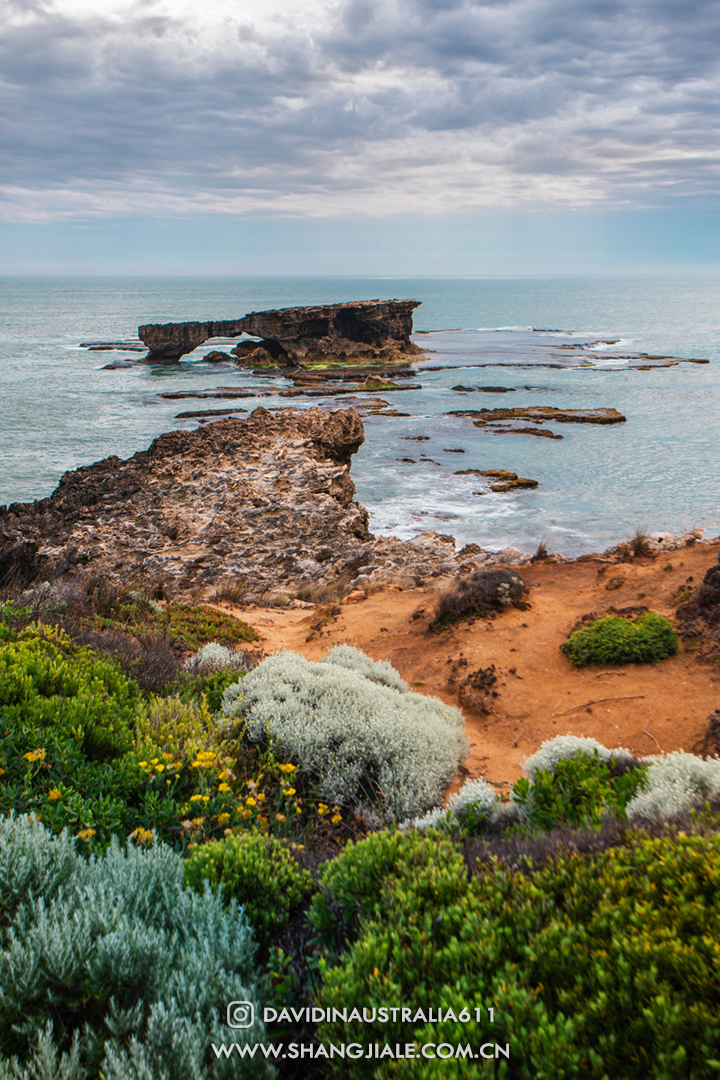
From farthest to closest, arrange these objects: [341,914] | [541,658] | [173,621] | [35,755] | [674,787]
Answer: [173,621] < [541,658] < [35,755] < [674,787] < [341,914]

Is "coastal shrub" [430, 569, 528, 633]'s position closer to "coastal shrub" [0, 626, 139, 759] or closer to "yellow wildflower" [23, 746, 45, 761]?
"coastal shrub" [0, 626, 139, 759]

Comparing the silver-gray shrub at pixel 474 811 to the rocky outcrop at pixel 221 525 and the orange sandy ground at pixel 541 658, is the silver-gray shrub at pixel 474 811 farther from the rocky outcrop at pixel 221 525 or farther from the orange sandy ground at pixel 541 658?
the rocky outcrop at pixel 221 525

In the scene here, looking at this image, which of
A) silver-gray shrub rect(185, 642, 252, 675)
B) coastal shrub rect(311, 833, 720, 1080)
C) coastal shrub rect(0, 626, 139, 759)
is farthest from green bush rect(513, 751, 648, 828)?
silver-gray shrub rect(185, 642, 252, 675)

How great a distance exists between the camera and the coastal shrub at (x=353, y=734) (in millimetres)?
5258

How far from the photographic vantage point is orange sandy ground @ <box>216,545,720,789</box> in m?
7.54

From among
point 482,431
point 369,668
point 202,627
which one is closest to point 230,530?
point 202,627

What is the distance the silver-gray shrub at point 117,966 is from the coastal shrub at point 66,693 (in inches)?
63.6

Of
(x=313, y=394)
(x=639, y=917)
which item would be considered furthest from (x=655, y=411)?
(x=639, y=917)

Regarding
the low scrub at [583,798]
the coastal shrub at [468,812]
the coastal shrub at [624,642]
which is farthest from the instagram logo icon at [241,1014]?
the coastal shrub at [624,642]

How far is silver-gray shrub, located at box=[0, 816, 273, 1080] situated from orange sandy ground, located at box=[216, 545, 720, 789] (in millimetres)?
4271

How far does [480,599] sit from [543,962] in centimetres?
958

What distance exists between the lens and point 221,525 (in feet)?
56.2

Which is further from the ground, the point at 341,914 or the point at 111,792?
the point at 341,914

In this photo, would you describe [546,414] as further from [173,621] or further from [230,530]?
[173,621]
